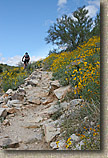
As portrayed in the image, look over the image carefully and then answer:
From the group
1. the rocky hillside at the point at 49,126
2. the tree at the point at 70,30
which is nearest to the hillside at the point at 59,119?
the rocky hillside at the point at 49,126

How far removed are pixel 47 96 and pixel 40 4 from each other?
2.68m

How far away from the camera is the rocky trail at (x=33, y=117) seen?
92.5 inches

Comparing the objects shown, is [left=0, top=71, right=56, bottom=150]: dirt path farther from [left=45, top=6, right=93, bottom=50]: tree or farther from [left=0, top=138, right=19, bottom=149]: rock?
[left=45, top=6, right=93, bottom=50]: tree

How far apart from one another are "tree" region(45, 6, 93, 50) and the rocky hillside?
1.21 metres

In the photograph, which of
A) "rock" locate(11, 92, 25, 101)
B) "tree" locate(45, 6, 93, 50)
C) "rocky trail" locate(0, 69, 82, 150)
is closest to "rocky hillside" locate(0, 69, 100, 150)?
"rocky trail" locate(0, 69, 82, 150)

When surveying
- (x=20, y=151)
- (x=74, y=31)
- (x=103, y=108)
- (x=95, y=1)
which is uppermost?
(x=95, y=1)

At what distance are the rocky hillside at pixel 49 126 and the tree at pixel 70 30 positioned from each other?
3.98 feet

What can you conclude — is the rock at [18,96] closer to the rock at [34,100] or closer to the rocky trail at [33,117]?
the rocky trail at [33,117]

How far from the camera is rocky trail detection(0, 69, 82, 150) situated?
2.35 meters

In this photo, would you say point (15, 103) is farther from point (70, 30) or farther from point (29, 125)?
point (70, 30)

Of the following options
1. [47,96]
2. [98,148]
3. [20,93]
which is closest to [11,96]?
[20,93]

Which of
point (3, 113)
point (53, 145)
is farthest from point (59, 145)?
point (3, 113)

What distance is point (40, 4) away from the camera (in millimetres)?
2727

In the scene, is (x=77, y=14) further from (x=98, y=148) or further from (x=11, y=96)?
(x=11, y=96)
